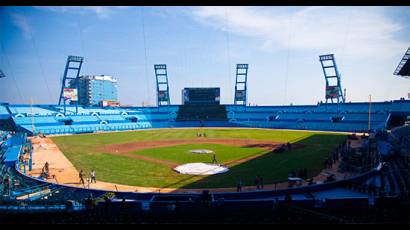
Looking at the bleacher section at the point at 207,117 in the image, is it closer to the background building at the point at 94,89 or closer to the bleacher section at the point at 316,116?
the bleacher section at the point at 316,116

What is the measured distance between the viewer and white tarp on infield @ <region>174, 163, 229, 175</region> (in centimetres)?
2090

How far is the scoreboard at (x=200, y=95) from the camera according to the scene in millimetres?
82519

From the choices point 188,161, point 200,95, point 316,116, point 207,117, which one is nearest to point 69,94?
point 200,95

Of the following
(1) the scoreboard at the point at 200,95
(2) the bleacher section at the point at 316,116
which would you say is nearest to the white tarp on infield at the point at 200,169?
(2) the bleacher section at the point at 316,116

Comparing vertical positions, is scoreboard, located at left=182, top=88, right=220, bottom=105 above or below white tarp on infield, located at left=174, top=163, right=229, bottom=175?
above

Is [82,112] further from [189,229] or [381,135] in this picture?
[189,229]

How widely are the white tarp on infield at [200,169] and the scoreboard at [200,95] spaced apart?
59603mm

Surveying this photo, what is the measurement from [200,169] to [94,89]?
13936cm

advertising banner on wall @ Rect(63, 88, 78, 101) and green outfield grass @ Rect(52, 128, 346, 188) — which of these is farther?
advertising banner on wall @ Rect(63, 88, 78, 101)

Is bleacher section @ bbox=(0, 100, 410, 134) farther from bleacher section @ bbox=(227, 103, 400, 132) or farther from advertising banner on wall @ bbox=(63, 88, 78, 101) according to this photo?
A: advertising banner on wall @ bbox=(63, 88, 78, 101)

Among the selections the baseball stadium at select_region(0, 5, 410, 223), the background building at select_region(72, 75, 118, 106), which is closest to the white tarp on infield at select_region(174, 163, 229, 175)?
the baseball stadium at select_region(0, 5, 410, 223)

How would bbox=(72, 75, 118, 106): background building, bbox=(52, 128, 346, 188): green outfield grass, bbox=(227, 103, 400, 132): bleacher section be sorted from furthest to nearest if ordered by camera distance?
bbox=(72, 75, 118, 106): background building
bbox=(227, 103, 400, 132): bleacher section
bbox=(52, 128, 346, 188): green outfield grass

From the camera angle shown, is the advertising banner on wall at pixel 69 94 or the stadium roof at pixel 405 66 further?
the advertising banner on wall at pixel 69 94

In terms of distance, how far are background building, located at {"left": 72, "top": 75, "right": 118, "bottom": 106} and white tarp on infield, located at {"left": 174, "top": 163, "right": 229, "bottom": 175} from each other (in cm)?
12721
